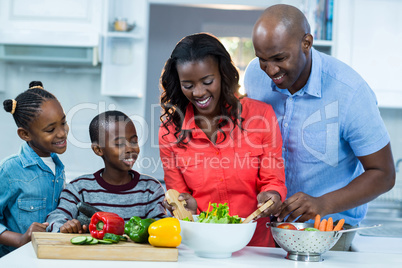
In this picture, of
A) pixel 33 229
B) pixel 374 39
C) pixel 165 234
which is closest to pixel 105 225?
pixel 165 234

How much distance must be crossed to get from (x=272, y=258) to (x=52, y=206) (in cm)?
90

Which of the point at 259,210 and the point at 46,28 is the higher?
the point at 46,28

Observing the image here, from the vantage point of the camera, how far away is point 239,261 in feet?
4.37

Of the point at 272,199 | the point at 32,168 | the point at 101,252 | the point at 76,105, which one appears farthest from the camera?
the point at 76,105

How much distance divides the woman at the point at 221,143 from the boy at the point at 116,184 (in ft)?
0.34

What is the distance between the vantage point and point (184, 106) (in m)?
1.89

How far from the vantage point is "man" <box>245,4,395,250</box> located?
1679 mm

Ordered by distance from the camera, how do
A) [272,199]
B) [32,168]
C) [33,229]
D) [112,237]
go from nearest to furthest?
[112,237] < [272,199] < [33,229] < [32,168]

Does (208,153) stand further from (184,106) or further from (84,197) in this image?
(84,197)

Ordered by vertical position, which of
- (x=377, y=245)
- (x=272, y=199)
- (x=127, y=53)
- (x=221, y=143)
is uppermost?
(x=127, y=53)

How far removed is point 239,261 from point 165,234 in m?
0.21

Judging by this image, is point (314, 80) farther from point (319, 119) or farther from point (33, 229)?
point (33, 229)

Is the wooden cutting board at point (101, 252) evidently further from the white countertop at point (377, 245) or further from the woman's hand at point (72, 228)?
the white countertop at point (377, 245)

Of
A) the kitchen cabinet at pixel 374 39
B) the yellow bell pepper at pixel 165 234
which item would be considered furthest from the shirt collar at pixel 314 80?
the kitchen cabinet at pixel 374 39
